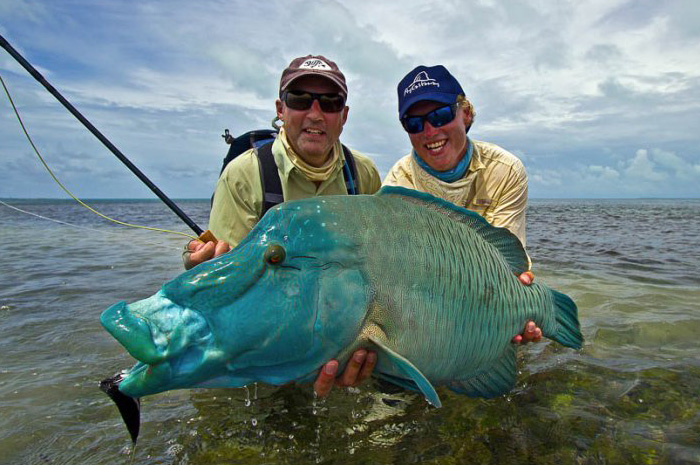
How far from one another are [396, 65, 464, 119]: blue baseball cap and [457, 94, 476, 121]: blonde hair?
4 cm

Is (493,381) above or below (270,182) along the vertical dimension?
below

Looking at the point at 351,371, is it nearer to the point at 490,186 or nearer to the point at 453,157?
the point at 453,157

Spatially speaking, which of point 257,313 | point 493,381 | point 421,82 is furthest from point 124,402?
point 421,82

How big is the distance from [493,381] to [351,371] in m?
0.99

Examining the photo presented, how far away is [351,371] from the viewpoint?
6.55 ft

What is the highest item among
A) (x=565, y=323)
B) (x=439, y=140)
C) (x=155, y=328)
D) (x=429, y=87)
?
(x=429, y=87)

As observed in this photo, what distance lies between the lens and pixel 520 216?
3.83 m

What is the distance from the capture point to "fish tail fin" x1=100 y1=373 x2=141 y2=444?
1708mm

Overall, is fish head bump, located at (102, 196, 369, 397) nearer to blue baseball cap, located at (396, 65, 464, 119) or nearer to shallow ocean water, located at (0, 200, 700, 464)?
shallow ocean water, located at (0, 200, 700, 464)

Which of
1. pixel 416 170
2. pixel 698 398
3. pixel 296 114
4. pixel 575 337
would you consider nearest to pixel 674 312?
pixel 698 398

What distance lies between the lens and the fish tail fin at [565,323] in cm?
292

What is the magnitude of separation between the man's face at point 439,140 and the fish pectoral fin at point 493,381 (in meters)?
1.63

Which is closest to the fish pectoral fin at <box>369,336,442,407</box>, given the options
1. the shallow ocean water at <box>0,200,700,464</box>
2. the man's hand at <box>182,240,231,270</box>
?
the shallow ocean water at <box>0,200,700,464</box>

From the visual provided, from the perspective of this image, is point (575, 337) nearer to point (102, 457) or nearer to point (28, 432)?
point (102, 457)
